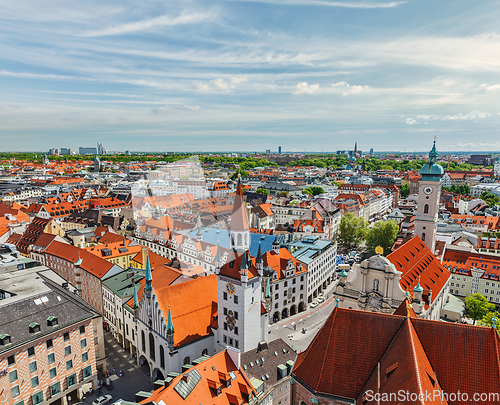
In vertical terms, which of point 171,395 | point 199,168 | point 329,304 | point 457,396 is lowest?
point 329,304

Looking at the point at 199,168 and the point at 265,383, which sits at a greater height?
the point at 199,168

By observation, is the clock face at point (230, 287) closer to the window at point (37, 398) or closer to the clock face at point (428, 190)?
the window at point (37, 398)

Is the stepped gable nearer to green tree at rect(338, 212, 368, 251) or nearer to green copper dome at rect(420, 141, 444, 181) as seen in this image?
green copper dome at rect(420, 141, 444, 181)

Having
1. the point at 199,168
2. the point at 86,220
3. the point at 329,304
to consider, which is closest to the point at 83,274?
the point at 199,168

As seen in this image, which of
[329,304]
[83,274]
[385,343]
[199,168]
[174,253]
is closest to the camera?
[385,343]

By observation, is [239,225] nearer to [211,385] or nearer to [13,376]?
[211,385]

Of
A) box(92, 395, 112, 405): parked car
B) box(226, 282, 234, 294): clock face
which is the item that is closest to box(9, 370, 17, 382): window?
box(92, 395, 112, 405): parked car

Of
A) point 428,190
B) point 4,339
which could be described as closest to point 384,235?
point 428,190

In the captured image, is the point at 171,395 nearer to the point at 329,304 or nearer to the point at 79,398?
the point at 79,398
